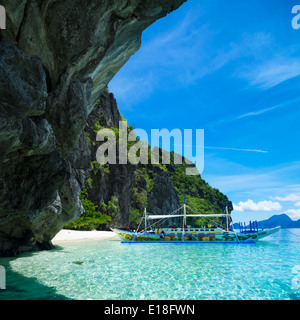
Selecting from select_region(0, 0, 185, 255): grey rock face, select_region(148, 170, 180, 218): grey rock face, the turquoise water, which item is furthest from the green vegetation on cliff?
select_region(0, 0, 185, 255): grey rock face

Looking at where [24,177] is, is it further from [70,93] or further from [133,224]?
[133,224]

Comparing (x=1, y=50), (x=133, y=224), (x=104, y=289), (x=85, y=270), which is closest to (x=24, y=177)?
(x=1, y=50)

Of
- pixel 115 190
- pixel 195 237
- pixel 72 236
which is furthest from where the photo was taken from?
pixel 115 190

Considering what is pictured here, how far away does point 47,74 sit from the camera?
850 cm

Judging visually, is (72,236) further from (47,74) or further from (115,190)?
(47,74)

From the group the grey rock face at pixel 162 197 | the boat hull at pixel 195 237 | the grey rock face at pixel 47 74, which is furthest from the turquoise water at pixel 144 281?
the grey rock face at pixel 162 197

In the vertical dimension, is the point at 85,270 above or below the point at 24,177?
below

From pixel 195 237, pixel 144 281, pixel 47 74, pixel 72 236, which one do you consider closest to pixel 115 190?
pixel 72 236

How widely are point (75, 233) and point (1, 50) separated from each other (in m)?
28.3

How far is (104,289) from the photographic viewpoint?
7.90 m

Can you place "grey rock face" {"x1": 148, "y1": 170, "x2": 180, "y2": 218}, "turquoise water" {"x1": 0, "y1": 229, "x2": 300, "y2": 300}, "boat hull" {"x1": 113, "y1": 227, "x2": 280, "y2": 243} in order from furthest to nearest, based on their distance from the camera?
"grey rock face" {"x1": 148, "y1": 170, "x2": 180, "y2": 218} < "boat hull" {"x1": 113, "y1": 227, "x2": 280, "y2": 243} < "turquoise water" {"x1": 0, "y1": 229, "x2": 300, "y2": 300}

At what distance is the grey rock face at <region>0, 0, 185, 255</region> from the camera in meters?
5.70

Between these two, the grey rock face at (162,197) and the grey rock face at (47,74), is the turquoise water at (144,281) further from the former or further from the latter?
the grey rock face at (162,197)

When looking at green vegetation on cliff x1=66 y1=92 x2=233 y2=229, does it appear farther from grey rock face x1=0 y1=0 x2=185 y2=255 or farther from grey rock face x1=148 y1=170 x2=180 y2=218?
grey rock face x1=0 y1=0 x2=185 y2=255
